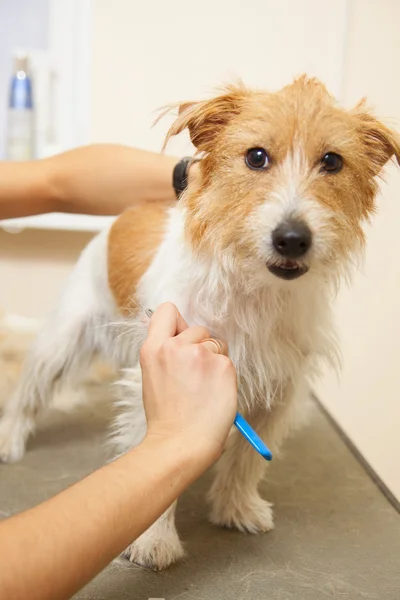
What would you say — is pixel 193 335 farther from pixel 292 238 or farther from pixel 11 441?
pixel 11 441

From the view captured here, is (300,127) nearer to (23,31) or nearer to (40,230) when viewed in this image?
(40,230)

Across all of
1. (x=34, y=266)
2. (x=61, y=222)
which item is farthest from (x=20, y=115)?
(x=34, y=266)

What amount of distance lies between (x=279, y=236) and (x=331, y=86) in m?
1.32

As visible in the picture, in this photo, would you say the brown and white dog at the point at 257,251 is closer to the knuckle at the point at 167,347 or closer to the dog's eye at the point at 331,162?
the dog's eye at the point at 331,162

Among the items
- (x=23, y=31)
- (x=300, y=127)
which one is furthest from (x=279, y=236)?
(x=23, y=31)

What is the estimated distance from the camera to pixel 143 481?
720mm

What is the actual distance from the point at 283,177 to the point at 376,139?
20 centimetres

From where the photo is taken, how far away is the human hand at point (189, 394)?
2.58 ft

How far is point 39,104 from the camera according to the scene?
223 centimetres

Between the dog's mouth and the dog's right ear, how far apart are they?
24 cm

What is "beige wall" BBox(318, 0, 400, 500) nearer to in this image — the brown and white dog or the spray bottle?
the brown and white dog

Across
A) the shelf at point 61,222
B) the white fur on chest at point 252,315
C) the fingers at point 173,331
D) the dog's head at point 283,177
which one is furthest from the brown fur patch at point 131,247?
the shelf at point 61,222

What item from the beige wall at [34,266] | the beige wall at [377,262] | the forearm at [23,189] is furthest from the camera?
the beige wall at [34,266]

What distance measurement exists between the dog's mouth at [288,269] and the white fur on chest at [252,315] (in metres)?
0.09
